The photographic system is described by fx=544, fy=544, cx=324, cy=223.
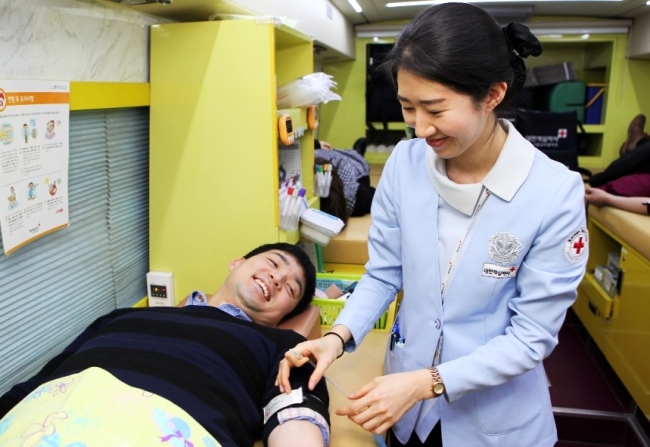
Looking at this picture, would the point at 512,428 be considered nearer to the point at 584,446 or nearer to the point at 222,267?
the point at 222,267

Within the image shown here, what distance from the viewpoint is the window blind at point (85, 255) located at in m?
1.33

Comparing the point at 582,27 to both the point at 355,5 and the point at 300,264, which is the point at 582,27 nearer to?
the point at 355,5

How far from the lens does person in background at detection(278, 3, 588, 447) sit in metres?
1.00

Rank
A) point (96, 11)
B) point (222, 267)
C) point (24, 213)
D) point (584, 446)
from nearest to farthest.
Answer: point (24, 213), point (96, 11), point (222, 267), point (584, 446)

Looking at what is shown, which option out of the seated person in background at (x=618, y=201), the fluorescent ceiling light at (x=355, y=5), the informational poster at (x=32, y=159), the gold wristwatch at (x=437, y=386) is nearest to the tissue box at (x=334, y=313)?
the gold wristwatch at (x=437, y=386)

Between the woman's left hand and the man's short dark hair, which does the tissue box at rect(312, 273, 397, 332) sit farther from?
the woman's left hand

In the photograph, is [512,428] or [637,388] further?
[637,388]

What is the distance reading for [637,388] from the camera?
2.32 meters

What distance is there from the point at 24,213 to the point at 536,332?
115 centimetres

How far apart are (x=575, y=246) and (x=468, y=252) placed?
0.20m

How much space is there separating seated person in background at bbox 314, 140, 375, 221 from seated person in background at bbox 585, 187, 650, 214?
1226 millimetres

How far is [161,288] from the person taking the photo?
1.87 metres

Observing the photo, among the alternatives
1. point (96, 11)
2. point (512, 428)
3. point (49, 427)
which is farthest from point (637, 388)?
point (96, 11)

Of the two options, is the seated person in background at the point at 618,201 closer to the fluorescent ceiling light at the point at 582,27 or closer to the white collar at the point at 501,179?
the fluorescent ceiling light at the point at 582,27
